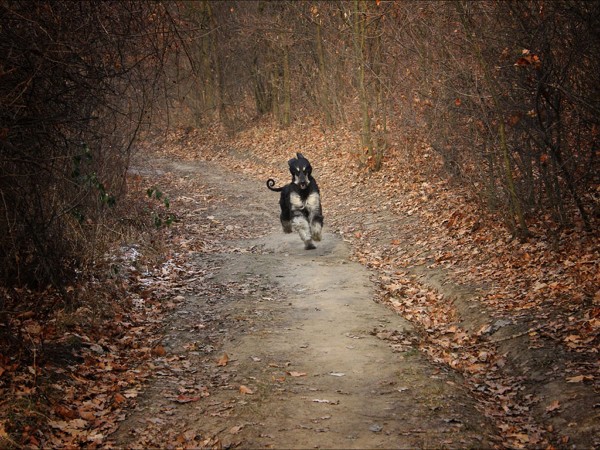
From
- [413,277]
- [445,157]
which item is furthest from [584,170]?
[445,157]

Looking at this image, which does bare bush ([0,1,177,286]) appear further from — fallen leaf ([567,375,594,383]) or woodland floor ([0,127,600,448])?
fallen leaf ([567,375,594,383])

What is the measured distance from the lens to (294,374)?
6312mm

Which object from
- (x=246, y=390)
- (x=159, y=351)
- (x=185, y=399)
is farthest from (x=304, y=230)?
(x=185, y=399)

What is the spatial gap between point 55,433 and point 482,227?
308 inches

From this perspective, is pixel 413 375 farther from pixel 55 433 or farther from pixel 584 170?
pixel 584 170

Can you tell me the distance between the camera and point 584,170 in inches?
353

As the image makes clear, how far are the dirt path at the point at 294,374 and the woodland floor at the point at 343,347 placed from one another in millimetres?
24

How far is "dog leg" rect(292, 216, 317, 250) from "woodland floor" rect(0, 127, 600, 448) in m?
0.31

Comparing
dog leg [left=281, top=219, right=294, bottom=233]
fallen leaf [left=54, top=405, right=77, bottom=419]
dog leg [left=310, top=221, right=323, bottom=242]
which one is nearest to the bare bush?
fallen leaf [left=54, top=405, right=77, bottom=419]

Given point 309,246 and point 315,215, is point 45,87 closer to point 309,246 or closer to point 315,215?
point 309,246

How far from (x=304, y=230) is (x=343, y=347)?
523 cm

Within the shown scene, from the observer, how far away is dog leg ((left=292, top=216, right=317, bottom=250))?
12.0m

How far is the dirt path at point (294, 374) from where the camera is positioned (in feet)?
16.6

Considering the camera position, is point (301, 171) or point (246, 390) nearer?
point (246, 390)
